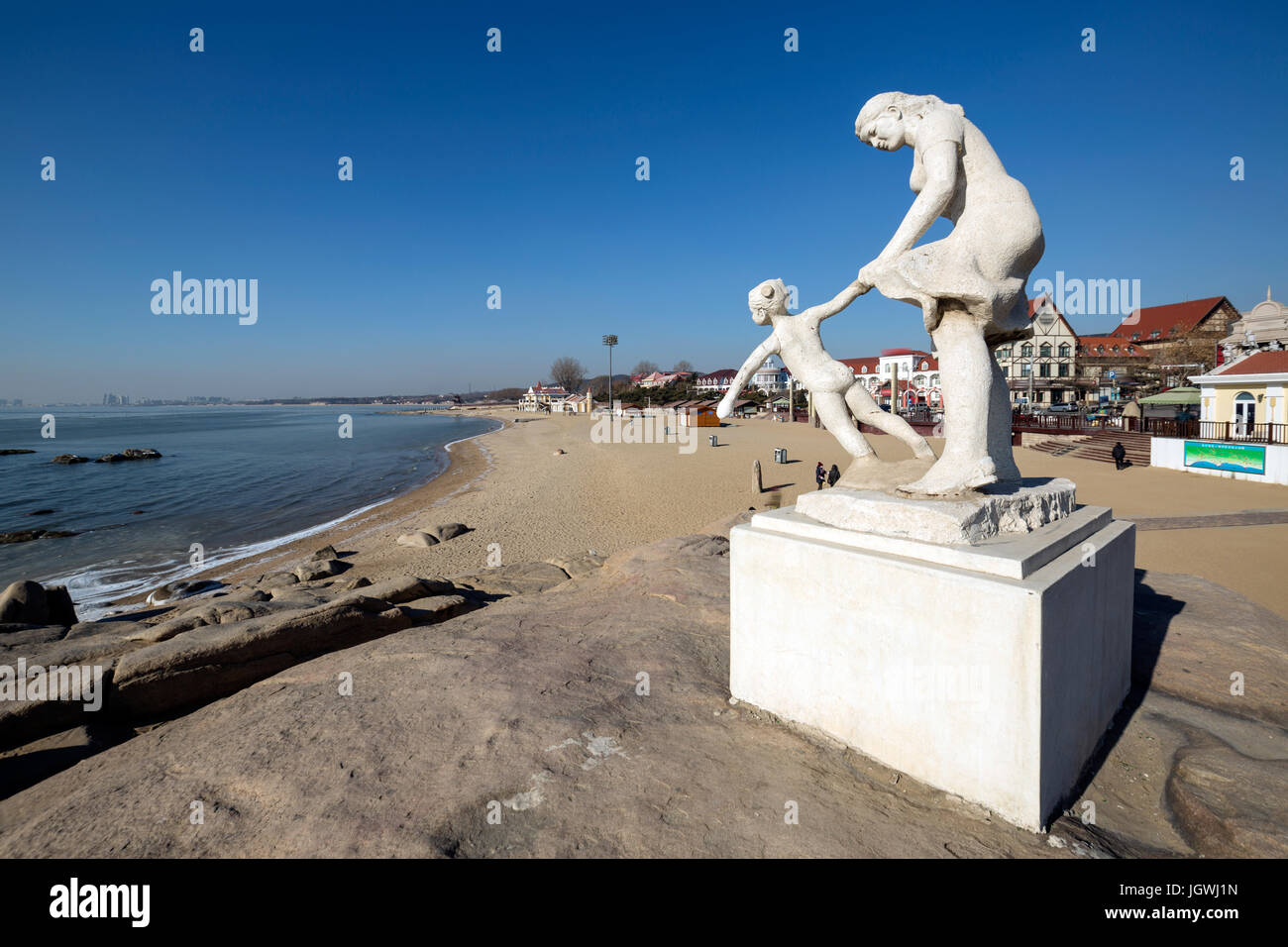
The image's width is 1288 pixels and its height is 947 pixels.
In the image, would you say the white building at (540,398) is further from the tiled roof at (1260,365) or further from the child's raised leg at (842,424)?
the child's raised leg at (842,424)

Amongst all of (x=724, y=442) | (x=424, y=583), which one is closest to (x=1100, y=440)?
(x=724, y=442)

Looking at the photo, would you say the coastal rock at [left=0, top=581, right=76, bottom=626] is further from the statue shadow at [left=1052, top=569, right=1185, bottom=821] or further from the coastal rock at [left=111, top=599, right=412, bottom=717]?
the statue shadow at [left=1052, top=569, right=1185, bottom=821]

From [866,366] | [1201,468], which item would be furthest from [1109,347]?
[1201,468]

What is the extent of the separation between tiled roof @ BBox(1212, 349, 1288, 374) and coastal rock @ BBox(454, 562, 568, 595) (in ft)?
76.1

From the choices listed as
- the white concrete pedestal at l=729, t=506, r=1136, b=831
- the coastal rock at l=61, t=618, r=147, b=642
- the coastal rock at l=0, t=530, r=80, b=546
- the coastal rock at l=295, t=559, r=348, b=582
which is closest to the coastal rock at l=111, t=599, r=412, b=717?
the coastal rock at l=61, t=618, r=147, b=642

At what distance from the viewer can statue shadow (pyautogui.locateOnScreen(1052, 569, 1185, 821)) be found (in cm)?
331

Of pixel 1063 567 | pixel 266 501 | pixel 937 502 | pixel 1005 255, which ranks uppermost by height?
pixel 1005 255

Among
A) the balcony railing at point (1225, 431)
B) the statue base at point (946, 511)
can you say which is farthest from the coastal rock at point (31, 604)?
the balcony railing at point (1225, 431)

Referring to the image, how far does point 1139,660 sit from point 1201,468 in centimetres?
1909

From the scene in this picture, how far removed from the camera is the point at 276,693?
4.23m

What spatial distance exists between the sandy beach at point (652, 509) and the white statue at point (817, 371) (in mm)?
6928

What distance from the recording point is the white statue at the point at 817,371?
15.4 ft
